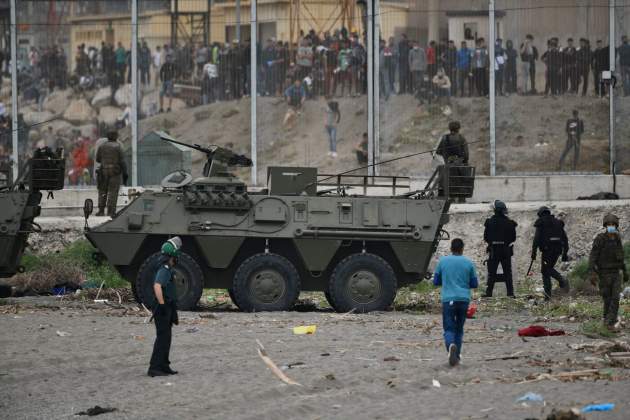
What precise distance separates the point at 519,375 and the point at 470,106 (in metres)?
16.8

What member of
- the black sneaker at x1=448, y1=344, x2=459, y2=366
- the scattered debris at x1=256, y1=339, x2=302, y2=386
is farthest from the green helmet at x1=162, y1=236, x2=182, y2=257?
the black sneaker at x1=448, y1=344, x2=459, y2=366

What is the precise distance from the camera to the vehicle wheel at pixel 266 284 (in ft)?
66.3

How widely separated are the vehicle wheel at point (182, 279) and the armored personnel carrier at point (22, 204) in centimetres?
239

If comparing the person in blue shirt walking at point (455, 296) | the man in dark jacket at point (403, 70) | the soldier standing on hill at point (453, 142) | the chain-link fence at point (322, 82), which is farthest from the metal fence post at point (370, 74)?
the person in blue shirt walking at point (455, 296)

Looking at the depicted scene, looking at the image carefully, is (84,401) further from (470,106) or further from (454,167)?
(470,106)

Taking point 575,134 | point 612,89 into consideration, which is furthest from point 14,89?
point 612,89

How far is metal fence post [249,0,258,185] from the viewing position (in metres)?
30.6

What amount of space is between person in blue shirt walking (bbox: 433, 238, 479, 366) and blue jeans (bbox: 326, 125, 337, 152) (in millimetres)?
16272

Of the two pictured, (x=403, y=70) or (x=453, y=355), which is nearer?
(x=453, y=355)

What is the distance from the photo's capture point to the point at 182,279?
66.3 ft

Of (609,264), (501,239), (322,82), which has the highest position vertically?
(322,82)

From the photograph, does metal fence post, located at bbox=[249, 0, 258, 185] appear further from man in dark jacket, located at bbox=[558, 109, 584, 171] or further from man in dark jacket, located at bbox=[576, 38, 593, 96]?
man in dark jacket, located at bbox=[576, 38, 593, 96]

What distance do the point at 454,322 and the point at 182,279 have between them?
6343 mm

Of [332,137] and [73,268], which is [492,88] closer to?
[332,137]
